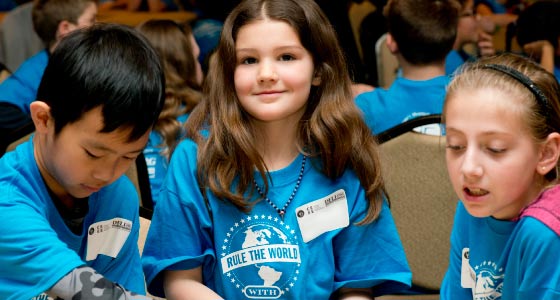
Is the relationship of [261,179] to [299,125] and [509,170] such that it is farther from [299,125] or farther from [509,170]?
[509,170]

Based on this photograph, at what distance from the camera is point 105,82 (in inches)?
66.0

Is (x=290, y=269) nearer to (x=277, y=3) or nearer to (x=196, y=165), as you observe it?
(x=196, y=165)

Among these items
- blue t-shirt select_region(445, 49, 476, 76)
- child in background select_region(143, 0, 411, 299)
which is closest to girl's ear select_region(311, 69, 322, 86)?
child in background select_region(143, 0, 411, 299)

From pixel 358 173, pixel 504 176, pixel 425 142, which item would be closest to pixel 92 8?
pixel 425 142

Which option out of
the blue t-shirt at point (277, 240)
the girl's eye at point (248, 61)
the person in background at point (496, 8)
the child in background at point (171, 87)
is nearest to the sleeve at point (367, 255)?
the blue t-shirt at point (277, 240)

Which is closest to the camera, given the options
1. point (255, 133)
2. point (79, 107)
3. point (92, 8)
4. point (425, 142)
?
point (79, 107)

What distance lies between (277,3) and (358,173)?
1.53ft

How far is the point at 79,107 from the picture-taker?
1681 millimetres

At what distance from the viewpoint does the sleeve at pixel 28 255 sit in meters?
1.53

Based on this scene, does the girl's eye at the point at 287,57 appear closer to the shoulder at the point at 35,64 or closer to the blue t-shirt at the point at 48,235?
the blue t-shirt at the point at 48,235

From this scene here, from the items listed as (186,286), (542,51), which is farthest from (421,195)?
(542,51)

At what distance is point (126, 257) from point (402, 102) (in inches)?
58.7

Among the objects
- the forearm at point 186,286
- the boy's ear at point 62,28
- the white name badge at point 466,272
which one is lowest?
the forearm at point 186,286

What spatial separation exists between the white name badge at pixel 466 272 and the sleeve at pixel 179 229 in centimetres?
59
